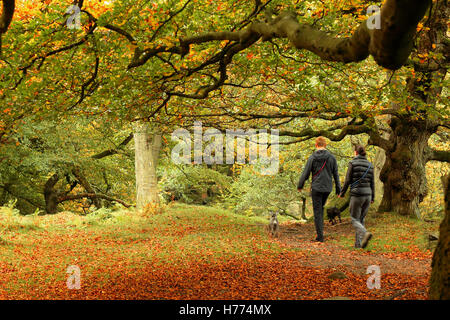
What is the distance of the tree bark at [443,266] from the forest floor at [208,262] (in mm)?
1496

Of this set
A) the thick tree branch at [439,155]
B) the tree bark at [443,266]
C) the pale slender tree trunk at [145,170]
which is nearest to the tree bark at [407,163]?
the thick tree branch at [439,155]

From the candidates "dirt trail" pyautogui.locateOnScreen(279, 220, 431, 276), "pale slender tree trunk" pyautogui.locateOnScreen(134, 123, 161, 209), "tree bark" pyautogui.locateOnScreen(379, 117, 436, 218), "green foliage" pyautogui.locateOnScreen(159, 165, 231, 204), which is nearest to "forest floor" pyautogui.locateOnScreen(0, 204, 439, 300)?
"dirt trail" pyautogui.locateOnScreen(279, 220, 431, 276)

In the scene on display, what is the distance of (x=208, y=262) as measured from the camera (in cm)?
724

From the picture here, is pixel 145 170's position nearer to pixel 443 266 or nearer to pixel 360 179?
pixel 360 179

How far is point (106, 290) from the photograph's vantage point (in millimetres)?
5629

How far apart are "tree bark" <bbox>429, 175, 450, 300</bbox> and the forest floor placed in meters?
1.50

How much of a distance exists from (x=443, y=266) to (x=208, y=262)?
4.65m

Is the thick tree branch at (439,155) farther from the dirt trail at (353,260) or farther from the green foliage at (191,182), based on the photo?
the green foliage at (191,182)

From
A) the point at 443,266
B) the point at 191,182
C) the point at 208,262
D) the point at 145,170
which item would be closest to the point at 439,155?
the point at 208,262

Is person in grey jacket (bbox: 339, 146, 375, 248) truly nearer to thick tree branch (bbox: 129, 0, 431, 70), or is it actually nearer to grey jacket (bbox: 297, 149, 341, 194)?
grey jacket (bbox: 297, 149, 341, 194)

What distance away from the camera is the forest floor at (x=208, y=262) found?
17.6 ft

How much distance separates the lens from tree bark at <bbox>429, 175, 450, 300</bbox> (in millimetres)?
3143

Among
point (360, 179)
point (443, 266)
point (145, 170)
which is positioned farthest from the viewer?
point (145, 170)

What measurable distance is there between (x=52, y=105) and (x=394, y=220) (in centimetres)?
1014
